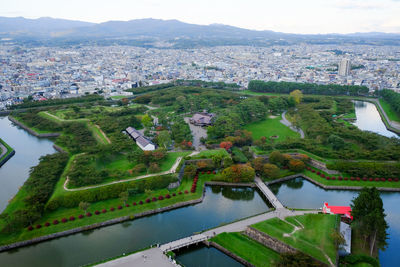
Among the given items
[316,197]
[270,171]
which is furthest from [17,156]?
[316,197]

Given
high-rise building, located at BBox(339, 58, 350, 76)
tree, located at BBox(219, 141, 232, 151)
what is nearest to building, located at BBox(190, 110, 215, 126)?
tree, located at BBox(219, 141, 232, 151)

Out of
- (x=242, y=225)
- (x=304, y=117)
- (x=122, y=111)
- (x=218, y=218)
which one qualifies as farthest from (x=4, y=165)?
(x=304, y=117)

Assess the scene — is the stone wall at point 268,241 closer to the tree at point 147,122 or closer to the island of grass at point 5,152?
the tree at point 147,122

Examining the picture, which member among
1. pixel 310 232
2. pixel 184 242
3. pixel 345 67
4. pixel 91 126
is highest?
pixel 345 67

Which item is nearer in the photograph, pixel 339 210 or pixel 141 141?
pixel 339 210

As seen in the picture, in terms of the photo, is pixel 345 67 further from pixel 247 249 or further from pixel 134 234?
pixel 134 234

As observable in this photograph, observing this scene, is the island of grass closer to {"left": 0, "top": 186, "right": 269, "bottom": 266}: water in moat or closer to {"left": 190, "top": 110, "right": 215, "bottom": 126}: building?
{"left": 0, "top": 186, "right": 269, "bottom": 266}: water in moat

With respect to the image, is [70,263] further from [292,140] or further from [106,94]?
[106,94]
